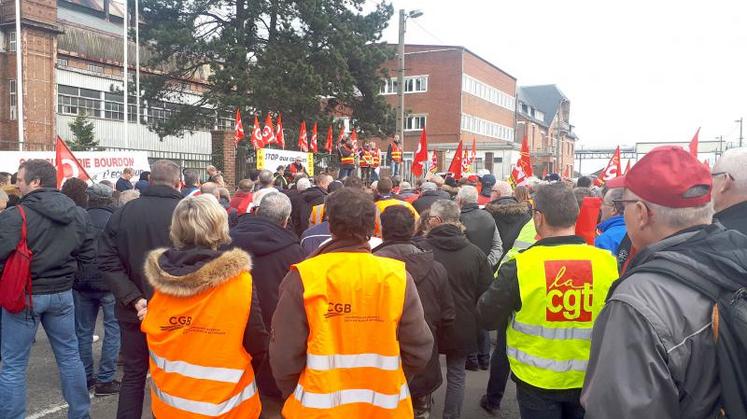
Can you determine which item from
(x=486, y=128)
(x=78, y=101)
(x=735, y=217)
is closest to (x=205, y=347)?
(x=735, y=217)

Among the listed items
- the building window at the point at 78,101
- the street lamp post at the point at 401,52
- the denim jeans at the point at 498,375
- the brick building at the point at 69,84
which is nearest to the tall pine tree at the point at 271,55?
the brick building at the point at 69,84

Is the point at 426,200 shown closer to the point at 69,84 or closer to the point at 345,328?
the point at 345,328

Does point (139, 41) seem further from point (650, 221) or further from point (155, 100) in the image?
point (650, 221)

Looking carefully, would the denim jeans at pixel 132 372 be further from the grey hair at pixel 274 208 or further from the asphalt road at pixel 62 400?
the grey hair at pixel 274 208

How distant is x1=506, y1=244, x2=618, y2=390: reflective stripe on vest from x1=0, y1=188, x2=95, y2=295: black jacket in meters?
3.34

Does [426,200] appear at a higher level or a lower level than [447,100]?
lower

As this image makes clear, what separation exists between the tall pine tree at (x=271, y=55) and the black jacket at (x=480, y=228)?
1782 cm

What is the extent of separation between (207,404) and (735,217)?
287 cm

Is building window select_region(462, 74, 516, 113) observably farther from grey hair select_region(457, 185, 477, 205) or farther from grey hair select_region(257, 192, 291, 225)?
grey hair select_region(257, 192, 291, 225)

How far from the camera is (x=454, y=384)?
462cm

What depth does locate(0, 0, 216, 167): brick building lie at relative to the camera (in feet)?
99.1

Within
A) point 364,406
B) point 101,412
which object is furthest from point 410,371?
point 101,412

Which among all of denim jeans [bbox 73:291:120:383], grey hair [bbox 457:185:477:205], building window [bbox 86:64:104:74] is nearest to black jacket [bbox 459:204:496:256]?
grey hair [bbox 457:185:477:205]

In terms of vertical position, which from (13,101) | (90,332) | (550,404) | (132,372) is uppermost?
(13,101)
